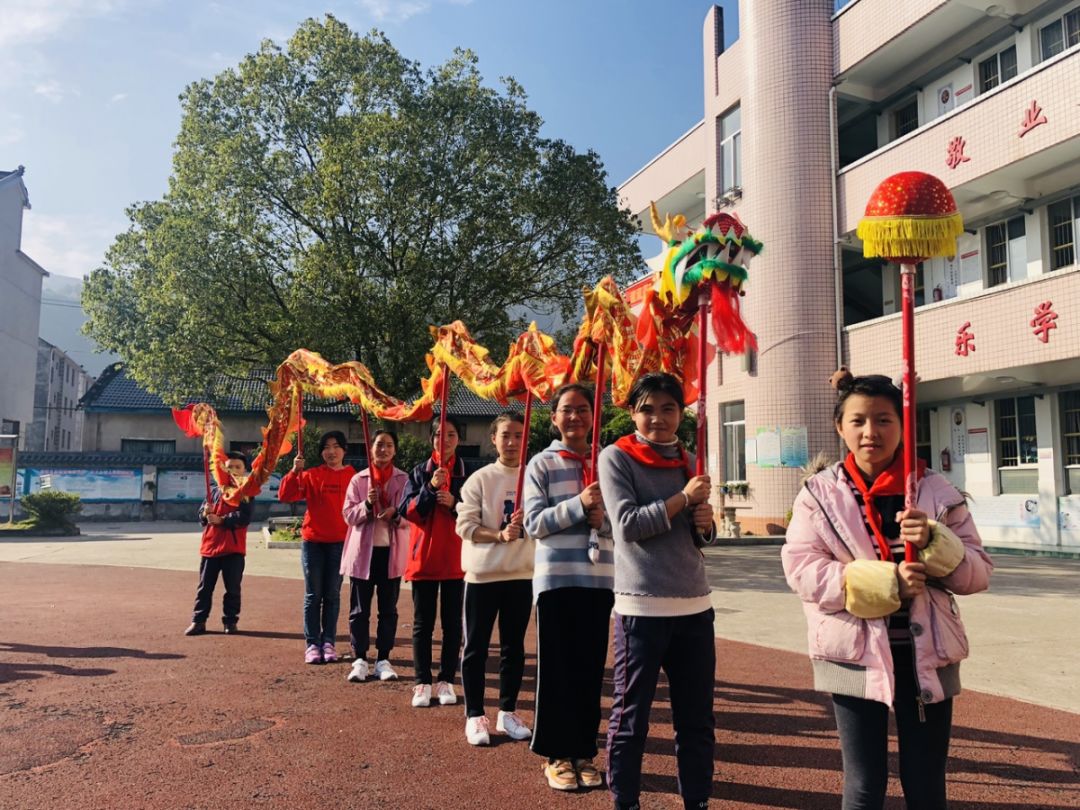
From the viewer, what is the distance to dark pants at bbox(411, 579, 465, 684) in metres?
4.71

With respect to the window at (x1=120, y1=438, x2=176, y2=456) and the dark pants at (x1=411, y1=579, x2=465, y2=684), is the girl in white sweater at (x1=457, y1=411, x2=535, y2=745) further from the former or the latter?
the window at (x1=120, y1=438, x2=176, y2=456)

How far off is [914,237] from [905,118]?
16217mm

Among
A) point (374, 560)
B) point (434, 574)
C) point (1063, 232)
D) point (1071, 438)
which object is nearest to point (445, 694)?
point (434, 574)

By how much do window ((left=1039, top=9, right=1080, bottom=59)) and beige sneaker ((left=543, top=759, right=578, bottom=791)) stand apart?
1431 centimetres

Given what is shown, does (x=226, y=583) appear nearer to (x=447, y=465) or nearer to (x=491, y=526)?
(x=447, y=465)

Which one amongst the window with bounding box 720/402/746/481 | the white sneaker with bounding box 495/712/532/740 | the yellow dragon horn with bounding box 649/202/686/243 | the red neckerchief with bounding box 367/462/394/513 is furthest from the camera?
the window with bounding box 720/402/746/481

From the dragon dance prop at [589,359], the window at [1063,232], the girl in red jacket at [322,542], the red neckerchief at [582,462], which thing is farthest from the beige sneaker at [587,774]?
the window at [1063,232]

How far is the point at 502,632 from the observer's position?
4.20m

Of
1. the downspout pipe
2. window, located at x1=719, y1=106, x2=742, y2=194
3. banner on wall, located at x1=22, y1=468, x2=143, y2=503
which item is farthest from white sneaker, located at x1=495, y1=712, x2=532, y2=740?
banner on wall, located at x1=22, y1=468, x2=143, y2=503

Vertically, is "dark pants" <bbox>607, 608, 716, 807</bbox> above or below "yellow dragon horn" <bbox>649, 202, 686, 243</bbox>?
below

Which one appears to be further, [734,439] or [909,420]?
[734,439]

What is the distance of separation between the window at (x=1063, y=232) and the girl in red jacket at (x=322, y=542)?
12464 millimetres

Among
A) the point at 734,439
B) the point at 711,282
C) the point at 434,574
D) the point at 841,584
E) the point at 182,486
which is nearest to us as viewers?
the point at 841,584

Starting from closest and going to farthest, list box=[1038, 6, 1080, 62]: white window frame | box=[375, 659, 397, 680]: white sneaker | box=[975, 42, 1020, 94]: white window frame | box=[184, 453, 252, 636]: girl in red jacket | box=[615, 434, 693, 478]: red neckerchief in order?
box=[615, 434, 693, 478]: red neckerchief
box=[375, 659, 397, 680]: white sneaker
box=[184, 453, 252, 636]: girl in red jacket
box=[1038, 6, 1080, 62]: white window frame
box=[975, 42, 1020, 94]: white window frame
